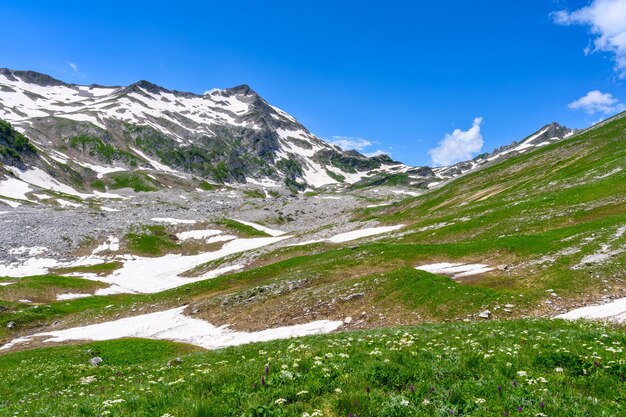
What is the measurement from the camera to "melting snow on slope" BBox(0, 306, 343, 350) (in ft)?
104

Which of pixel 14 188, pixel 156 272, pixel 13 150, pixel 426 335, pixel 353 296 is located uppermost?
pixel 13 150

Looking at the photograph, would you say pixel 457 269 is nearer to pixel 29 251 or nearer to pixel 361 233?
pixel 361 233

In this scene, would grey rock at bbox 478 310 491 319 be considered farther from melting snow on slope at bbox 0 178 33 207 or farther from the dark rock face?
the dark rock face

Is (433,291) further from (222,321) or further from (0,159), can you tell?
(0,159)

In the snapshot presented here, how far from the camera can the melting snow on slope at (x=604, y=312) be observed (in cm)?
2070

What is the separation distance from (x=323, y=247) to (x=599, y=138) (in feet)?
294

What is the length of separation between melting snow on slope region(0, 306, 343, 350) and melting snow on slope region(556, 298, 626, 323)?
16536 mm

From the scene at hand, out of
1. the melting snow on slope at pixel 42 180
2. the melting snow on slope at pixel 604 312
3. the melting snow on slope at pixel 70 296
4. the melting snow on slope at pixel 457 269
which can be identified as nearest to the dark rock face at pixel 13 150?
the melting snow on slope at pixel 42 180

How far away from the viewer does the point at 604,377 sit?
357 inches

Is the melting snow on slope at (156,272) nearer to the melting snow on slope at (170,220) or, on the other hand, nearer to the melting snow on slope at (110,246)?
the melting snow on slope at (110,246)

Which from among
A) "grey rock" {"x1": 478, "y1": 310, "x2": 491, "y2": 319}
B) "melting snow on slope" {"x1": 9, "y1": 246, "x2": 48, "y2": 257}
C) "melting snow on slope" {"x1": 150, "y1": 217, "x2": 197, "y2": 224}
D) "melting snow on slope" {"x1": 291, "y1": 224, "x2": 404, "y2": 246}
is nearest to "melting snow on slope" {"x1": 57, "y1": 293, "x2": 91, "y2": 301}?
"melting snow on slope" {"x1": 9, "y1": 246, "x2": 48, "y2": 257}

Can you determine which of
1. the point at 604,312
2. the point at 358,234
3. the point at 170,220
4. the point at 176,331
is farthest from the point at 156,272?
the point at 604,312

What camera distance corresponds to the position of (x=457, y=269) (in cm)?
4016

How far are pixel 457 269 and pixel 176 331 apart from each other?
30500 mm
